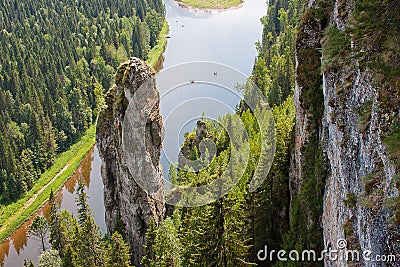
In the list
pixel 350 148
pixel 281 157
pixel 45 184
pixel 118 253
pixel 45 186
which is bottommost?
pixel 118 253

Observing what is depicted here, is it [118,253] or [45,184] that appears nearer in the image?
[118,253]

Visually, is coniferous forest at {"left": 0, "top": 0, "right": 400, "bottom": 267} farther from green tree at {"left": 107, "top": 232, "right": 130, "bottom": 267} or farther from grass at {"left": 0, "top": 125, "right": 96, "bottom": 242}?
grass at {"left": 0, "top": 125, "right": 96, "bottom": 242}

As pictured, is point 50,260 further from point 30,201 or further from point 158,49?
point 158,49

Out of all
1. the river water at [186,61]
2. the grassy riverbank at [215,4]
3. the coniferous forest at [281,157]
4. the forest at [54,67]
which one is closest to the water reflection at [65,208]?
the river water at [186,61]

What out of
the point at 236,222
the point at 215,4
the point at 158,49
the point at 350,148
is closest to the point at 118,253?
the point at 236,222

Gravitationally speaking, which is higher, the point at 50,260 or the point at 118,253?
the point at 118,253

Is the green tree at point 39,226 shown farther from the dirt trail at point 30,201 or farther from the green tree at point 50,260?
the dirt trail at point 30,201
